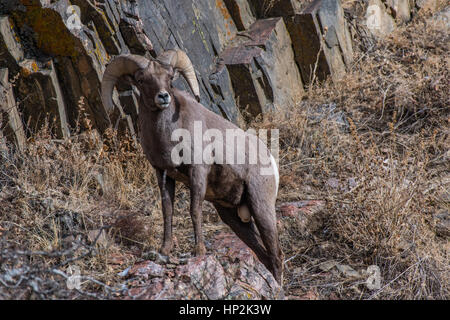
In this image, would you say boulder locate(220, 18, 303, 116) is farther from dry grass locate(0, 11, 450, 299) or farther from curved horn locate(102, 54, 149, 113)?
curved horn locate(102, 54, 149, 113)

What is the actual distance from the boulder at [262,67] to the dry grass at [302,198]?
356 mm

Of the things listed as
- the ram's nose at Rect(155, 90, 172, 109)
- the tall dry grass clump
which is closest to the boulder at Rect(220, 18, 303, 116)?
the tall dry grass clump

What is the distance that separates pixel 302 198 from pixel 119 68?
9.41 ft

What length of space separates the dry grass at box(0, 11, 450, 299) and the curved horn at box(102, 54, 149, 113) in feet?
3.83

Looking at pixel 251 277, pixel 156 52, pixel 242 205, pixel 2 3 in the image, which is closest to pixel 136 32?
pixel 156 52

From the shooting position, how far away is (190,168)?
4.28 meters

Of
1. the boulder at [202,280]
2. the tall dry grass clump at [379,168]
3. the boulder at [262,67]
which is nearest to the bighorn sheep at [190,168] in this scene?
the boulder at [202,280]

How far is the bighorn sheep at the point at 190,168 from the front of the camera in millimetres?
4258

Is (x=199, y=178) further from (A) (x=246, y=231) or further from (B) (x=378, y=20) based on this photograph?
(B) (x=378, y=20)

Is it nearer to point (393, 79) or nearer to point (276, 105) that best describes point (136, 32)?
point (276, 105)

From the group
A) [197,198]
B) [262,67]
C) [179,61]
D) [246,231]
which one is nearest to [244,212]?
[246,231]

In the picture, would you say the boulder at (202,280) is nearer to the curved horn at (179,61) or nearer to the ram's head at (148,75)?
the ram's head at (148,75)

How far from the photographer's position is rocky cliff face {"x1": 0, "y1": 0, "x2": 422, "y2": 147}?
5879 millimetres
